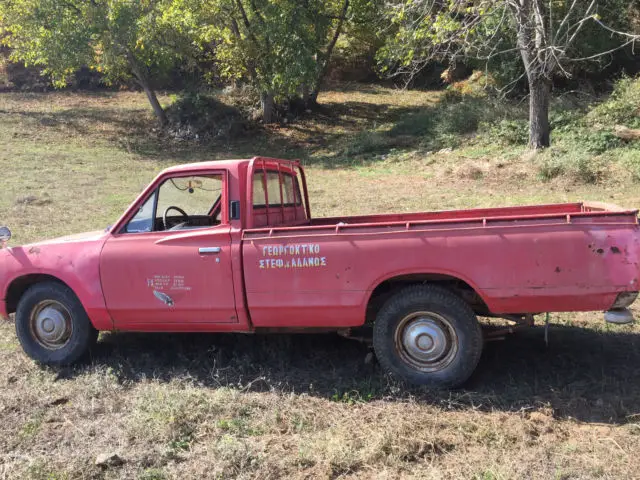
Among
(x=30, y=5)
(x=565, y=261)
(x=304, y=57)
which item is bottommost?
(x=565, y=261)

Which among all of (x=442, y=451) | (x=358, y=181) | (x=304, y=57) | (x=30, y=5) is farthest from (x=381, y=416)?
(x=30, y=5)

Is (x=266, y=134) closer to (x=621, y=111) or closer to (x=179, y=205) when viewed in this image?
(x=621, y=111)

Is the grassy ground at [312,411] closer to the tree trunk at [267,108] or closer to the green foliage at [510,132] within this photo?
the green foliage at [510,132]

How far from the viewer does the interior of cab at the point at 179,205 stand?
4922mm

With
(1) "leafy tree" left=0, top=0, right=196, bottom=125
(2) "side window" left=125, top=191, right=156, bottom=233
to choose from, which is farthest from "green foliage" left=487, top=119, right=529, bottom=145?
(2) "side window" left=125, top=191, right=156, bottom=233

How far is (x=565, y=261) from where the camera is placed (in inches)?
155

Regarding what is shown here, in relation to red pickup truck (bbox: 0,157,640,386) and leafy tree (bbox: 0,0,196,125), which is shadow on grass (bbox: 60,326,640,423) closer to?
red pickup truck (bbox: 0,157,640,386)

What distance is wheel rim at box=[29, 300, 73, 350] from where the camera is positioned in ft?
16.9

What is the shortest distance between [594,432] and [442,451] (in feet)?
3.26

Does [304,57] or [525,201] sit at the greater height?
[304,57]

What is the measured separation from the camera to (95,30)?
22.1 m

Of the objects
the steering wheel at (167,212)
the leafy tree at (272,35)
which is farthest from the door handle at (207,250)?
the leafy tree at (272,35)

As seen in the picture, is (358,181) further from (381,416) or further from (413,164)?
(381,416)

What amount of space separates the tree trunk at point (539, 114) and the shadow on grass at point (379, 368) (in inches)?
427
